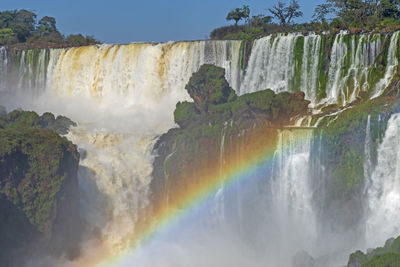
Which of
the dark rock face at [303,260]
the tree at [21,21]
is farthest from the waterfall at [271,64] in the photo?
the tree at [21,21]

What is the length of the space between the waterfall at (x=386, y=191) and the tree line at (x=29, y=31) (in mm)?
23954

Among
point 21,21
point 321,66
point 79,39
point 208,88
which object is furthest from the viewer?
point 21,21

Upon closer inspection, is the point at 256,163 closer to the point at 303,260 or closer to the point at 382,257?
the point at 303,260

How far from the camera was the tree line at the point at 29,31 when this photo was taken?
43.3 metres

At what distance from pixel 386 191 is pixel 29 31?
3717 centimetres

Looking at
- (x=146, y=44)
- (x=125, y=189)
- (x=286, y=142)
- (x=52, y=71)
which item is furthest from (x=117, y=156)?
(x=52, y=71)

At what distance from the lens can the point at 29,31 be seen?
50.4m

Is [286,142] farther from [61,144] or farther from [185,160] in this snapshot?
[61,144]

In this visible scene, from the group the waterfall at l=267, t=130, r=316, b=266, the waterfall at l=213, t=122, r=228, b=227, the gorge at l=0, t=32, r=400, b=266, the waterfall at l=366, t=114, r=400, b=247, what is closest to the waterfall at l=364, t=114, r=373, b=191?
the gorge at l=0, t=32, r=400, b=266

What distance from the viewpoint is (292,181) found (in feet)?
70.6

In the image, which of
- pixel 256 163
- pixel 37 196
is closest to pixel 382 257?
pixel 256 163

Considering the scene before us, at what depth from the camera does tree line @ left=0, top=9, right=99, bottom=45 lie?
4327cm

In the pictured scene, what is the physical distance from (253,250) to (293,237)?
149 centimetres

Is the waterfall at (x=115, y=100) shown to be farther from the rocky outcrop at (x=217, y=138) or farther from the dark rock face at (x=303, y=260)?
the dark rock face at (x=303, y=260)
